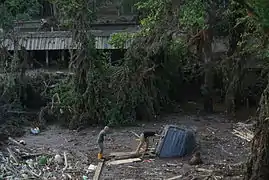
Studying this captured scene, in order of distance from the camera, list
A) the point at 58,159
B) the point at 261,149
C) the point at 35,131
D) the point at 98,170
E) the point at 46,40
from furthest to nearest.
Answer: the point at 46,40, the point at 35,131, the point at 58,159, the point at 98,170, the point at 261,149

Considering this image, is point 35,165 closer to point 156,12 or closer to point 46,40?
point 156,12

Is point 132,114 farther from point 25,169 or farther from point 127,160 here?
point 25,169

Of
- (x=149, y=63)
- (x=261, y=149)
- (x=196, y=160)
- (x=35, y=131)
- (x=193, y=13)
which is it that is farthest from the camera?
(x=149, y=63)

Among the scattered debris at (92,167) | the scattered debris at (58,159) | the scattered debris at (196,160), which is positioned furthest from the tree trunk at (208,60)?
the scattered debris at (58,159)

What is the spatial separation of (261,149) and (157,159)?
12.0 feet

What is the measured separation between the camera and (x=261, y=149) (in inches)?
360

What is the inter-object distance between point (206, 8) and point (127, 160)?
5876 mm

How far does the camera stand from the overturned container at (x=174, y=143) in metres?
12.4

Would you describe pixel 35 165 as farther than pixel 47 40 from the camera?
No

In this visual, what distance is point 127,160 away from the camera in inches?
481

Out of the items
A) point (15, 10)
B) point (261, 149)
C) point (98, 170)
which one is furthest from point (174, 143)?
point (15, 10)

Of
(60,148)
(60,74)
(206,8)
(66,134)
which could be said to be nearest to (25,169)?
(60,148)

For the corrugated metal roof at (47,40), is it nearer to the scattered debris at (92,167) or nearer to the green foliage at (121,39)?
the green foliage at (121,39)

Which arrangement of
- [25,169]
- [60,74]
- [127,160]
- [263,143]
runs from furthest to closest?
[60,74] < [127,160] < [25,169] < [263,143]
